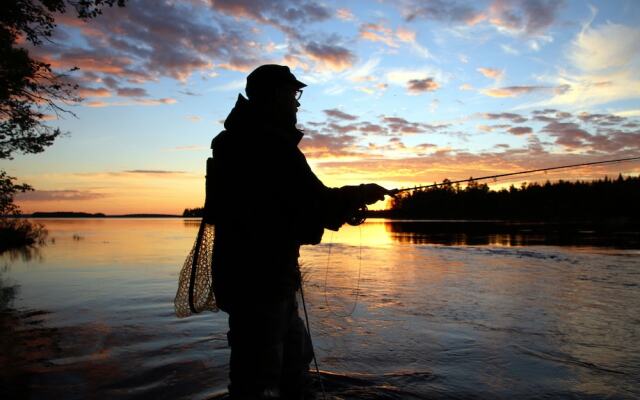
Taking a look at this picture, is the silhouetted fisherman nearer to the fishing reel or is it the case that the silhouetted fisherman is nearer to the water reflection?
the fishing reel

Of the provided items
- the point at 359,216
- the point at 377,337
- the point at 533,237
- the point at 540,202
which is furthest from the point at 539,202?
the point at 359,216

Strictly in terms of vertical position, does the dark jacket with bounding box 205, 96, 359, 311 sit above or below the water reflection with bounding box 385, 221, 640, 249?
above

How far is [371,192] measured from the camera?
299cm

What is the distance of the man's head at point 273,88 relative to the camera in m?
2.80

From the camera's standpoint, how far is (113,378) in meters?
4.99

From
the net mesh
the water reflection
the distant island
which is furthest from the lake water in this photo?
the distant island

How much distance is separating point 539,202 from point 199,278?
419 feet

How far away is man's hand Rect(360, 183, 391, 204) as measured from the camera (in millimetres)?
2951

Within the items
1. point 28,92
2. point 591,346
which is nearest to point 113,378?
point 591,346

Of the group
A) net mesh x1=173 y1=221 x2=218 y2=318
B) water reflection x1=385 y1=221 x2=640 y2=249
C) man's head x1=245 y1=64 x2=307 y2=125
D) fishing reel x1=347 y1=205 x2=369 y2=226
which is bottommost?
water reflection x1=385 y1=221 x2=640 y2=249

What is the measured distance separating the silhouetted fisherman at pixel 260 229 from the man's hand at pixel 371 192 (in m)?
0.23

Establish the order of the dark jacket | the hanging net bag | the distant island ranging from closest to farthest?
the dark jacket, the hanging net bag, the distant island

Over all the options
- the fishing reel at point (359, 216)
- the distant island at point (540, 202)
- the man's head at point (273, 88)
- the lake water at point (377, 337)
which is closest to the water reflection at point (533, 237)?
the lake water at point (377, 337)

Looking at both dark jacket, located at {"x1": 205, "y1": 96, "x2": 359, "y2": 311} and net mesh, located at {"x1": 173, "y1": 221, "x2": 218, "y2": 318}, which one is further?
net mesh, located at {"x1": 173, "y1": 221, "x2": 218, "y2": 318}
